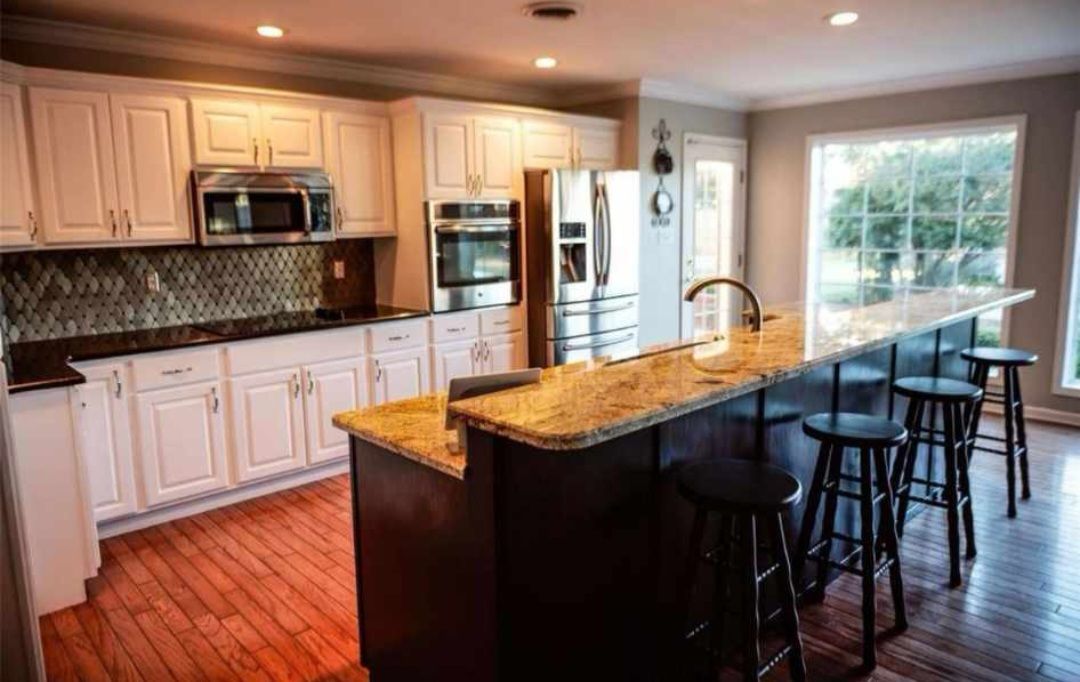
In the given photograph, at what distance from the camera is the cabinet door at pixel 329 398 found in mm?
3975

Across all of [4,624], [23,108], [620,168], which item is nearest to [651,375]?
[4,624]

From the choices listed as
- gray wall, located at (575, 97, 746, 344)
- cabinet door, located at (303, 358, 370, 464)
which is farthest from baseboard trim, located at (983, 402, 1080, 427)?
cabinet door, located at (303, 358, 370, 464)

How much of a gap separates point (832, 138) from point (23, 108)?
5415 mm

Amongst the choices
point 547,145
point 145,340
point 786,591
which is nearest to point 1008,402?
point 786,591

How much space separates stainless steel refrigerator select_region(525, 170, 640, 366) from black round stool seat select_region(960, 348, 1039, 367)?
6.84 feet

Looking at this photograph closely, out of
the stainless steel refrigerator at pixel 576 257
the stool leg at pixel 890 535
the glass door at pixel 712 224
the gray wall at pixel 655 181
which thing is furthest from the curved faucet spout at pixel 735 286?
the glass door at pixel 712 224

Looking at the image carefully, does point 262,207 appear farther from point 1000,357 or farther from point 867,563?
point 1000,357

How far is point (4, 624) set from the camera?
1.77m

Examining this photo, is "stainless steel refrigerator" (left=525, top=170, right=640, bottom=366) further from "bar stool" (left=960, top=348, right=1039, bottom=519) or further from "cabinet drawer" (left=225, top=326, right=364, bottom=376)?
"bar stool" (left=960, top=348, right=1039, bottom=519)

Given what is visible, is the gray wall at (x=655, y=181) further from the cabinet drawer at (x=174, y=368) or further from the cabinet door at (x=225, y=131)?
the cabinet drawer at (x=174, y=368)

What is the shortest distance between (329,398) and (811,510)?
2.64 meters

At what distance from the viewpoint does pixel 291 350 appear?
385cm

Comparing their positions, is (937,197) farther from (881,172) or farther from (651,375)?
(651,375)

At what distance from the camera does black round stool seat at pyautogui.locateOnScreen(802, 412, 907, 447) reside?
2318 mm
